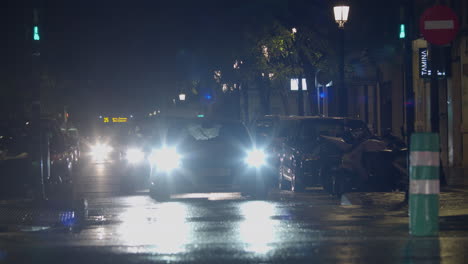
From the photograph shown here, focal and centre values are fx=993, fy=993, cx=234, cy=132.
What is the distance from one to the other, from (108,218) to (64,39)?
29.3 metres

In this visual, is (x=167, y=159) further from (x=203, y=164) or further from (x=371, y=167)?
(x=371, y=167)

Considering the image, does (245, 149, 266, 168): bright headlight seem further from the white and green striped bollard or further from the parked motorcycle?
the white and green striped bollard

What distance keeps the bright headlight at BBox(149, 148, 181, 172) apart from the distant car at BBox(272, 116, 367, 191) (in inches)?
111

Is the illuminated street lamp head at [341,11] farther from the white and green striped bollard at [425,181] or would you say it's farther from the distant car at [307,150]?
the white and green striped bollard at [425,181]

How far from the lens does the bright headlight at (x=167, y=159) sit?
19.0m

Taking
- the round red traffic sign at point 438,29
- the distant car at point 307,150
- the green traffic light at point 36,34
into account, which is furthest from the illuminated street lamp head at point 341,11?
the round red traffic sign at point 438,29

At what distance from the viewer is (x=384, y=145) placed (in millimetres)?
18672

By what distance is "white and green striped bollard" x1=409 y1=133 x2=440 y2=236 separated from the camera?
410 inches

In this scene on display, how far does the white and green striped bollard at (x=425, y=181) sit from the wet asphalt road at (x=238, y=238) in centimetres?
25

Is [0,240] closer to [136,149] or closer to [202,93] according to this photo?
[136,149]

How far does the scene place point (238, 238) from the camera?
10.8m

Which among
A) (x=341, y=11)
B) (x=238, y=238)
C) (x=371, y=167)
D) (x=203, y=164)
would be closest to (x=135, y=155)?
(x=341, y=11)

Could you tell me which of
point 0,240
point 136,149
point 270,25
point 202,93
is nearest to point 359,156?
point 0,240

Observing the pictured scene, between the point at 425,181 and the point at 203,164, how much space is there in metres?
8.91
